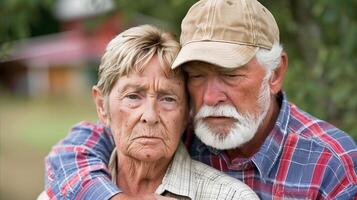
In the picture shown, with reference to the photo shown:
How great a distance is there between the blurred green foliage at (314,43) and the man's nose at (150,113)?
5.30 feet

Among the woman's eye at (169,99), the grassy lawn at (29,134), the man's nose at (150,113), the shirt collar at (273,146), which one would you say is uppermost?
the woman's eye at (169,99)

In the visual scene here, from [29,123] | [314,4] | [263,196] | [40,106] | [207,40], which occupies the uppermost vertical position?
[207,40]

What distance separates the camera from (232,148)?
2873 mm

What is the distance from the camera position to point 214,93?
278 cm

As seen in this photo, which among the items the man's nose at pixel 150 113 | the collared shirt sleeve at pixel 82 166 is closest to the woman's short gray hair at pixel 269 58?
the man's nose at pixel 150 113

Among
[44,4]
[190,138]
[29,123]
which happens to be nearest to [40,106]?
[29,123]

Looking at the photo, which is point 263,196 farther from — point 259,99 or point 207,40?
point 207,40

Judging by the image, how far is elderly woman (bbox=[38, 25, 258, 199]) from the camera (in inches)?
109

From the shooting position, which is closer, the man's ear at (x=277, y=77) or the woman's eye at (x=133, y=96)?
the woman's eye at (x=133, y=96)

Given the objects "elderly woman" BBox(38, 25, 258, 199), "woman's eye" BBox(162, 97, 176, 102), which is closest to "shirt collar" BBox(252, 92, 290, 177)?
"elderly woman" BBox(38, 25, 258, 199)

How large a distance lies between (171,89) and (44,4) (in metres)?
2.76

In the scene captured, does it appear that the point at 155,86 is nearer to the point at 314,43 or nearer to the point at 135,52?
the point at 135,52

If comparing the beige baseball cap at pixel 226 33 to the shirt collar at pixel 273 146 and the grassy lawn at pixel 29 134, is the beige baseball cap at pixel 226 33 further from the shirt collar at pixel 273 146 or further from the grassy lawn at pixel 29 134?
the grassy lawn at pixel 29 134

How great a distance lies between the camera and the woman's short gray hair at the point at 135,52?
9.07 feet
